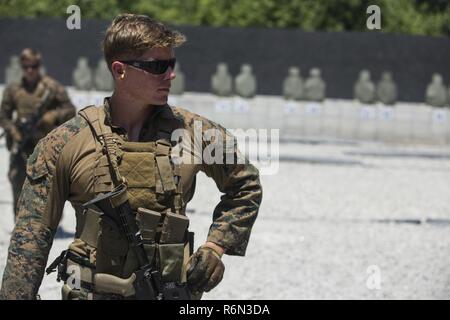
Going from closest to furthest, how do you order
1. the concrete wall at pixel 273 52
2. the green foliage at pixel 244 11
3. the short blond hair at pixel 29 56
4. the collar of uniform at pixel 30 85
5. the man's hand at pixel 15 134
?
the short blond hair at pixel 29 56, the collar of uniform at pixel 30 85, the man's hand at pixel 15 134, the concrete wall at pixel 273 52, the green foliage at pixel 244 11

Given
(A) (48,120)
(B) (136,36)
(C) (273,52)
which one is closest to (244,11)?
(C) (273,52)

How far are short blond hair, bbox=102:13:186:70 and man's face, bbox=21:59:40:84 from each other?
6.64 m

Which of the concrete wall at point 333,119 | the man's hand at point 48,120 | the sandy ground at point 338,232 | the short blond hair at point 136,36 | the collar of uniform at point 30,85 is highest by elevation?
the short blond hair at point 136,36

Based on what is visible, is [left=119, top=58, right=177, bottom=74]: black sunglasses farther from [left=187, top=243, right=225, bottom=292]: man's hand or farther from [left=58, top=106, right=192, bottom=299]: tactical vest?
[left=187, top=243, right=225, bottom=292]: man's hand

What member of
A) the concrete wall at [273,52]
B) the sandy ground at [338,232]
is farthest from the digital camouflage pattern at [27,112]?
the concrete wall at [273,52]

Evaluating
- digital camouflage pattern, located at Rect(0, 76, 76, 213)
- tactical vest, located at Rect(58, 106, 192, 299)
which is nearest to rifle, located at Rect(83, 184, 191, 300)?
tactical vest, located at Rect(58, 106, 192, 299)

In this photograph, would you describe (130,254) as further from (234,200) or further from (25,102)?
(25,102)

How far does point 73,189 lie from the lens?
4.49 metres

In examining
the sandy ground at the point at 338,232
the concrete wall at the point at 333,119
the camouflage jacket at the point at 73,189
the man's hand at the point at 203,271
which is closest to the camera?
the camouflage jacket at the point at 73,189

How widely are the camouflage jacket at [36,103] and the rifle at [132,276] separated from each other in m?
6.70

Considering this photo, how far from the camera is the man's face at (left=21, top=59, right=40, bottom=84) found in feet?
36.2

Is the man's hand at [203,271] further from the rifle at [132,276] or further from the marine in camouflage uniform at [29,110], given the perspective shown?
the marine in camouflage uniform at [29,110]

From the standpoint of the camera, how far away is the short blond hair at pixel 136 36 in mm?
4453

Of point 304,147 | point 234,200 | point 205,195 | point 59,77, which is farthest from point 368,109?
point 234,200
